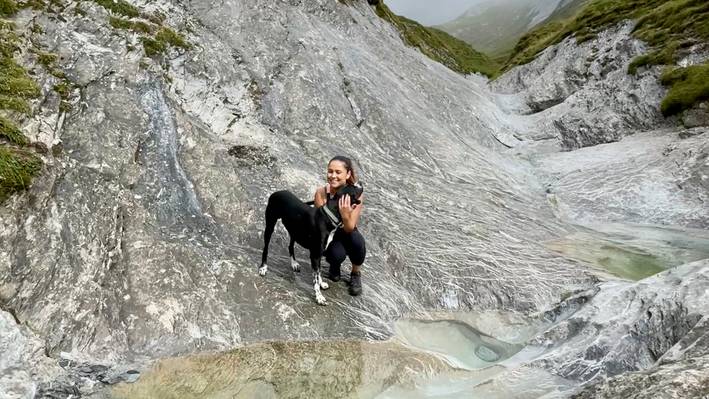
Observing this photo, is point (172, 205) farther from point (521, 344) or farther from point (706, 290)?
point (706, 290)

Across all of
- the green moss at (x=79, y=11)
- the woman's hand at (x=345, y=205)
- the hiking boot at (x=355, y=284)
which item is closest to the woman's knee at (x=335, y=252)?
the hiking boot at (x=355, y=284)

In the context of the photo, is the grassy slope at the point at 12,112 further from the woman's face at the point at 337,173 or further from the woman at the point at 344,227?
the woman's face at the point at 337,173

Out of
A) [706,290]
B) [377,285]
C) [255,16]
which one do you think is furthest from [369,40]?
[706,290]

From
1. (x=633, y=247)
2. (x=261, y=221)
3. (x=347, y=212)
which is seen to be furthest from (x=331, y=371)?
(x=633, y=247)

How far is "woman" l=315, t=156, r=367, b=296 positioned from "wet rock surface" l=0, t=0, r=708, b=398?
0.61m

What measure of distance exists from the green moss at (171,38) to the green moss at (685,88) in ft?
88.7

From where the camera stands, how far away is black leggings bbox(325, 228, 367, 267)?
1197 centimetres

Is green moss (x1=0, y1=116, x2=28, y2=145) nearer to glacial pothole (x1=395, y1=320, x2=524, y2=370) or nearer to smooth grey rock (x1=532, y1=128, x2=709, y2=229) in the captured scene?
glacial pothole (x1=395, y1=320, x2=524, y2=370)

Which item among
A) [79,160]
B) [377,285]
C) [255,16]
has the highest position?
[255,16]

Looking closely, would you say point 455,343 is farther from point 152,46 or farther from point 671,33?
point 671,33

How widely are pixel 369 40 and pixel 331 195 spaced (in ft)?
87.5

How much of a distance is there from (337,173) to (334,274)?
315 cm

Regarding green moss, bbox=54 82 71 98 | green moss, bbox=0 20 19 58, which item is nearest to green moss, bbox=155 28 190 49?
green moss, bbox=0 20 19 58

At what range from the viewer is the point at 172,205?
42.1 feet
